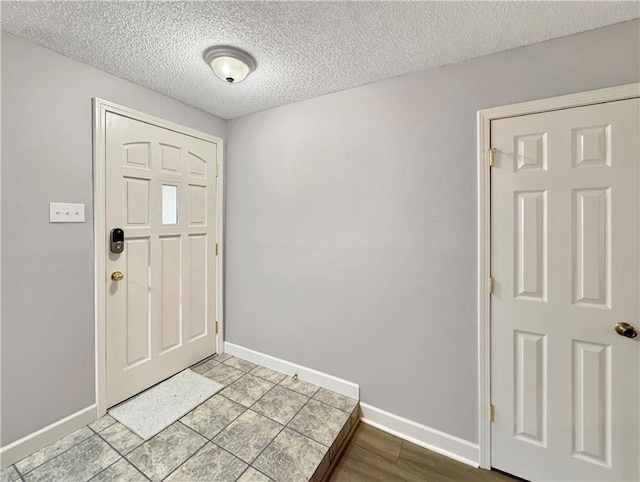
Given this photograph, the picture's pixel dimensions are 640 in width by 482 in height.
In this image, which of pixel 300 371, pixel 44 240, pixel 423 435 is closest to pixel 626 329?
pixel 423 435

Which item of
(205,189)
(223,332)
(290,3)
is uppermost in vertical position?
(290,3)

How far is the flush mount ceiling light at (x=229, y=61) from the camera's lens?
4.90 ft

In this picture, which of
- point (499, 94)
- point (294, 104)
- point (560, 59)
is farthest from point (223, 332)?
point (560, 59)

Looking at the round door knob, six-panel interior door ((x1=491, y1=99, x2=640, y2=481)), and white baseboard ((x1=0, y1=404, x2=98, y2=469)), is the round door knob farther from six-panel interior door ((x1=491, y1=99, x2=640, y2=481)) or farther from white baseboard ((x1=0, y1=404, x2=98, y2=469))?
white baseboard ((x1=0, y1=404, x2=98, y2=469))

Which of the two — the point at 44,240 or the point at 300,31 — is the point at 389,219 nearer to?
the point at 300,31

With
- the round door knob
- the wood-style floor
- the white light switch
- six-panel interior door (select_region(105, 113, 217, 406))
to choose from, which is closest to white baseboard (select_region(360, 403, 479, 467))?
the wood-style floor

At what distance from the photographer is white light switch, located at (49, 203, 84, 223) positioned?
1.55 m

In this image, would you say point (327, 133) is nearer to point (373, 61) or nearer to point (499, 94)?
point (373, 61)

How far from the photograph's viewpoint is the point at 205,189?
2406 millimetres

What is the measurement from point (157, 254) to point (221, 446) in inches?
56.7

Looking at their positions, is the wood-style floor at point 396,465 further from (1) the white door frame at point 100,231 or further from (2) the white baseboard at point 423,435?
(1) the white door frame at point 100,231

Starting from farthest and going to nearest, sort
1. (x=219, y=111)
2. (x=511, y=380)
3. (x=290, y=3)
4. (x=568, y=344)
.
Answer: (x=219, y=111) → (x=511, y=380) → (x=568, y=344) → (x=290, y=3)

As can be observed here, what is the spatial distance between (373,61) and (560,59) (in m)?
0.99

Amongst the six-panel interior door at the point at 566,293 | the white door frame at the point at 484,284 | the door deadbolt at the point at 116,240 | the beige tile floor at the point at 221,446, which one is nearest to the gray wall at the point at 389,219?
the white door frame at the point at 484,284
